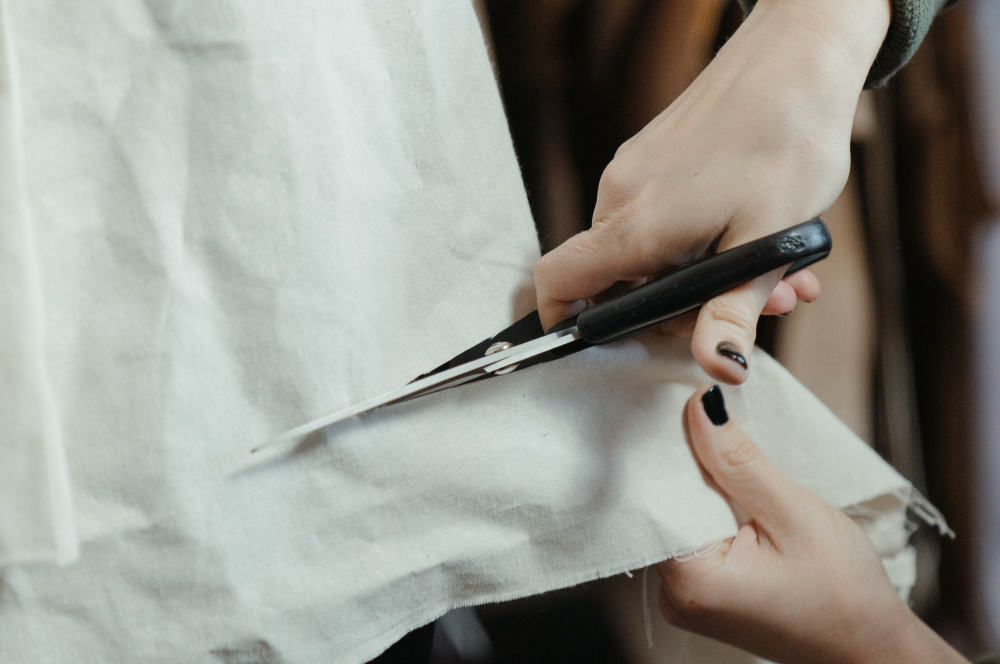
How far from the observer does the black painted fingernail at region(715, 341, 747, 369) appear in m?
0.24

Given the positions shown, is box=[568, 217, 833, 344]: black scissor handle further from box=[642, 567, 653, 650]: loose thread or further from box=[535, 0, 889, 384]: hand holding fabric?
box=[642, 567, 653, 650]: loose thread

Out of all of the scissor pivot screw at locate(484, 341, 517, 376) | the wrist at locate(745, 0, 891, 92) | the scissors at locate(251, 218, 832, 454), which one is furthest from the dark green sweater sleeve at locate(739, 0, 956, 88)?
the scissor pivot screw at locate(484, 341, 517, 376)

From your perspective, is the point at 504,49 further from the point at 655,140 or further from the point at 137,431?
the point at 137,431

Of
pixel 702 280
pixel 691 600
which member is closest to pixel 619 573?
pixel 691 600

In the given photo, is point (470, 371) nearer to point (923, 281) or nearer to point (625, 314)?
point (625, 314)

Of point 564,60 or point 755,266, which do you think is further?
point 564,60

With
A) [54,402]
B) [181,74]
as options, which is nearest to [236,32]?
[181,74]

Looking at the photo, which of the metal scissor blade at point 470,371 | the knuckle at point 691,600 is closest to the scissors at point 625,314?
the metal scissor blade at point 470,371

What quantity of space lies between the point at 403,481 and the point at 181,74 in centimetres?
18

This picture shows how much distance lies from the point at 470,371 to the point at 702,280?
0.10 metres

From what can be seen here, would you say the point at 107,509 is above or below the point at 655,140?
below

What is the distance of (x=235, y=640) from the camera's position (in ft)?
0.83

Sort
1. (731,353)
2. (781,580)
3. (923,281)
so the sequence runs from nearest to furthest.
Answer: (731,353), (781,580), (923,281)

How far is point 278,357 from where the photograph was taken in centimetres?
Answer: 26
